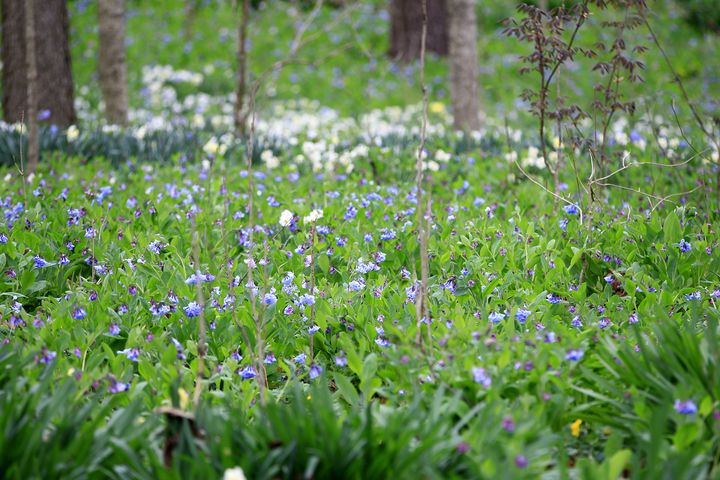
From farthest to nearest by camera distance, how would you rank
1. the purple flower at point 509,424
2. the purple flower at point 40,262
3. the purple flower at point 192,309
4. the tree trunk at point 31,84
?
the tree trunk at point 31,84 → the purple flower at point 40,262 → the purple flower at point 192,309 → the purple flower at point 509,424

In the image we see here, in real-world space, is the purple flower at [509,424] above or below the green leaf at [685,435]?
above

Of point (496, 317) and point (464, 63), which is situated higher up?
point (464, 63)

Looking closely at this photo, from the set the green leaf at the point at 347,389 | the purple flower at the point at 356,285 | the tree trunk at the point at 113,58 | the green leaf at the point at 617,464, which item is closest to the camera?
the green leaf at the point at 617,464

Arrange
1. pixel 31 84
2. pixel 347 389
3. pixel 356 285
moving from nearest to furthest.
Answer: pixel 347 389
pixel 356 285
pixel 31 84

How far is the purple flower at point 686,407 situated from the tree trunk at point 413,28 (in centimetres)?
1121

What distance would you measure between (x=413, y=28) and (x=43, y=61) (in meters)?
7.44

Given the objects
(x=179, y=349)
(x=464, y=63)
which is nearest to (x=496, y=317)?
(x=179, y=349)

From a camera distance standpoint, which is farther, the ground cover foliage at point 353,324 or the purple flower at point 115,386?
the purple flower at point 115,386

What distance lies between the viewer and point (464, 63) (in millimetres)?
8180

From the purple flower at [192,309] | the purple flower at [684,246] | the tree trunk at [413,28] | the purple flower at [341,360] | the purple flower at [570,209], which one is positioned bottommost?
the purple flower at [341,360]

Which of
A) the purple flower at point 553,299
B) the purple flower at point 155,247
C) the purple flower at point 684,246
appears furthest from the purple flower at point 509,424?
the purple flower at point 155,247

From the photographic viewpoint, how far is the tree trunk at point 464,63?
25.6 feet

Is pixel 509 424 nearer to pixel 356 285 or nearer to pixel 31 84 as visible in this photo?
pixel 356 285

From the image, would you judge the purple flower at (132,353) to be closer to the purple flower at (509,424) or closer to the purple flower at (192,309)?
the purple flower at (192,309)
